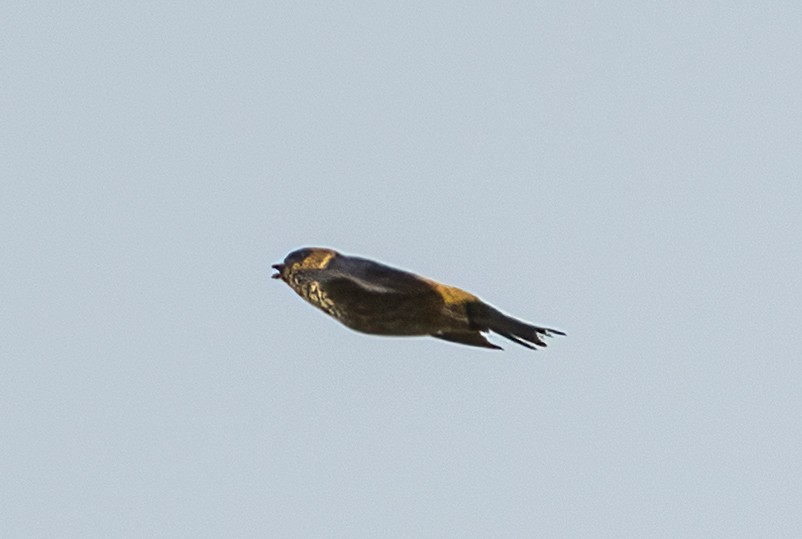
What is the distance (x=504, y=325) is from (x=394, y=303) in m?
1.14

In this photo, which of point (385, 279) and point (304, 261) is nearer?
point (385, 279)

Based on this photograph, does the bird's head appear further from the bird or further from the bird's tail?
the bird's tail

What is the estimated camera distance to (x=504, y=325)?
17.9 metres

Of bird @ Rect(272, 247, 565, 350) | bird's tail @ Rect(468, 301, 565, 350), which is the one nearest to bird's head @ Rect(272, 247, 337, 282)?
bird @ Rect(272, 247, 565, 350)

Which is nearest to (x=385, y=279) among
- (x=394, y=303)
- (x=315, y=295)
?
(x=394, y=303)

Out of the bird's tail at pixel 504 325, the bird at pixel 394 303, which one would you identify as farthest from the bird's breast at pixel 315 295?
the bird's tail at pixel 504 325

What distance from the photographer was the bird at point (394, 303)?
17453mm

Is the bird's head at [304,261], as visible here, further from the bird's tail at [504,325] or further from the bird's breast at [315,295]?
the bird's tail at [504,325]

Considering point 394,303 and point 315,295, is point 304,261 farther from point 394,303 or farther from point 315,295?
point 394,303

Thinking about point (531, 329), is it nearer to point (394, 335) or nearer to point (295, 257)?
point (394, 335)

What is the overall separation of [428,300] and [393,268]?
448 mm

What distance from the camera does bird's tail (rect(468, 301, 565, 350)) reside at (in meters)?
17.7

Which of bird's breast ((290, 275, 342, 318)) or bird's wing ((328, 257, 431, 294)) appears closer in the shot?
bird's wing ((328, 257, 431, 294))

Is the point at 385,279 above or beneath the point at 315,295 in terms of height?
above
